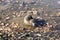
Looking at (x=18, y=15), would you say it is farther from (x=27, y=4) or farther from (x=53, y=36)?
(x=53, y=36)

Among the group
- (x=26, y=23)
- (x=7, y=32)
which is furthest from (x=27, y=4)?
(x=7, y=32)

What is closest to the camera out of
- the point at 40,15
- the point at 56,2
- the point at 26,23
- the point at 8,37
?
the point at 8,37

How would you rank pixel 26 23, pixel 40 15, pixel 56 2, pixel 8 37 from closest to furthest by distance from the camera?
pixel 8 37 < pixel 26 23 < pixel 40 15 < pixel 56 2

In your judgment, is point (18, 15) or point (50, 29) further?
point (18, 15)

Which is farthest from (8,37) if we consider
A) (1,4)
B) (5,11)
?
(1,4)

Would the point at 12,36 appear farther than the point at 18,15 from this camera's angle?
No

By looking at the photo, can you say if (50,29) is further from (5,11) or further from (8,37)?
(5,11)
